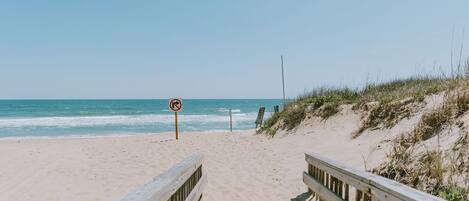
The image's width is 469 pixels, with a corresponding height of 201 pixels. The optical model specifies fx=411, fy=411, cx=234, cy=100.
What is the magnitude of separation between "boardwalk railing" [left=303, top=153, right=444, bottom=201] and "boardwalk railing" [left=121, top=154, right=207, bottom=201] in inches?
62.4

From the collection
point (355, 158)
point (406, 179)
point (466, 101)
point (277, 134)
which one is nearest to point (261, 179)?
point (355, 158)

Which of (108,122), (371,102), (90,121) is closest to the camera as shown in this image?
(371,102)

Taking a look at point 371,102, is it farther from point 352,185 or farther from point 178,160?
point 352,185

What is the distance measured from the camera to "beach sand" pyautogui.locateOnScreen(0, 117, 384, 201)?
23.4 feet

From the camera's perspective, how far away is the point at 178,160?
35.1 ft

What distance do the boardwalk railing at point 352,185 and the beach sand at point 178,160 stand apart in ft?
2.83

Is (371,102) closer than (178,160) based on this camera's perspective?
No

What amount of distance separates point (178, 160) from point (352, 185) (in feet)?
23.5

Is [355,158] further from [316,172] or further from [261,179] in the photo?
[316,172]

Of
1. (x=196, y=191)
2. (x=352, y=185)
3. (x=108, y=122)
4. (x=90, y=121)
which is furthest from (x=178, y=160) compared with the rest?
(x=90, y=121)

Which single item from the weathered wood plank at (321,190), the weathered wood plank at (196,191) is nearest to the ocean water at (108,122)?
the weathered wood plank at (196,191)

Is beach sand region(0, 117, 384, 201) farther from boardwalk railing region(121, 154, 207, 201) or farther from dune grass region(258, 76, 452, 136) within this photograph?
boardwalk railing region(121, 154, 207, 201)

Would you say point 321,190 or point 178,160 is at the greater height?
point 321,190

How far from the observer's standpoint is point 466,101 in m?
6.22
